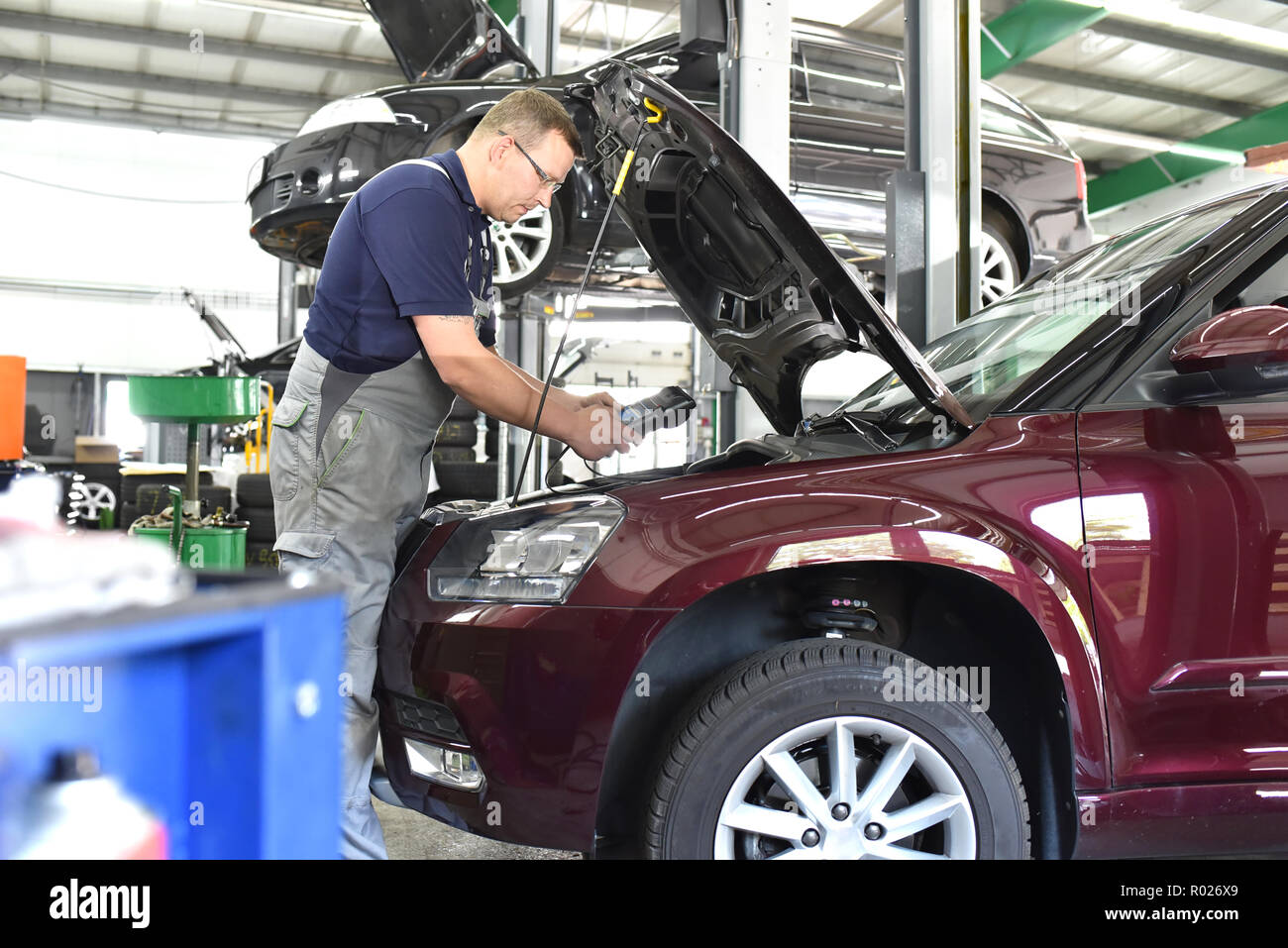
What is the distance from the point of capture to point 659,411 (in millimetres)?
2242

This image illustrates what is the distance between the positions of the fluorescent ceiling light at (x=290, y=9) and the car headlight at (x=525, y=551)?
33.5ft

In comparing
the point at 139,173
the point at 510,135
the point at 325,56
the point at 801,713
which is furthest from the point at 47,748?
the point at 139,173

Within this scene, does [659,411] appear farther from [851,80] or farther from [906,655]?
[851,80]

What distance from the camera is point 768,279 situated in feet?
7.14

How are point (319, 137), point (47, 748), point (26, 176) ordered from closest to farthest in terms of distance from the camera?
point (47, 748) → point (319, 137) → point (26, 176)

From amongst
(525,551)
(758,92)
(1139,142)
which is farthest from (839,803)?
(1139,142)

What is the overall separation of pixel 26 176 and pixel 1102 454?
16.6 meters

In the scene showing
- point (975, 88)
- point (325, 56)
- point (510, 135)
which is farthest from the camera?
point (325, 56)

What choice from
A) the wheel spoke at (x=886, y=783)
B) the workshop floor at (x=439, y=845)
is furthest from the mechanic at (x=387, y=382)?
the wheel spoke at (x=886, y=783)

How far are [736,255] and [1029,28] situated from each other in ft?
26.6

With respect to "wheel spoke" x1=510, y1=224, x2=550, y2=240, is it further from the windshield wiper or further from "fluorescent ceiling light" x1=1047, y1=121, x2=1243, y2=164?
"fluorescent ceiling light" x1=1047, y1=121, x2=1243, y2=164

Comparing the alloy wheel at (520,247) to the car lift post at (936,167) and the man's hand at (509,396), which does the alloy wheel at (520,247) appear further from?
the man's hand at (509,396)
